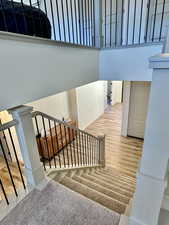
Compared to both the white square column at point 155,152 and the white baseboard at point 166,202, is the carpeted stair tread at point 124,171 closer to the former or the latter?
the white baseboard at point 166,202

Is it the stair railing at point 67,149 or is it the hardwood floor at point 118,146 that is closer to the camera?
the stair railing at point 67,149

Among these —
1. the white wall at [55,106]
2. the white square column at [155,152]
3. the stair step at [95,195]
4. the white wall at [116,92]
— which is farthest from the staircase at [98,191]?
the white wall at [116,92]

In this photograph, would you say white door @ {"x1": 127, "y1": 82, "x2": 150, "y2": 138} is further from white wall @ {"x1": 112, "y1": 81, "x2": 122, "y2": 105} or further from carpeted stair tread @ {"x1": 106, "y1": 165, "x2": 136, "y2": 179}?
white wall @ {"x1": 112, "y1": 81, "x2": 122, "y2": 105}

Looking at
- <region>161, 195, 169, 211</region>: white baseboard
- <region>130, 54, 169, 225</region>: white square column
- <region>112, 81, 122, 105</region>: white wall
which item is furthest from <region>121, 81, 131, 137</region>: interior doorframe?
<region>112, 81, 122, 105</region>: white wall

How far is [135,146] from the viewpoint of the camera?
4.45 metres

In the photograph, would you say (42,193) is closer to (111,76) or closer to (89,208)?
(89,208)

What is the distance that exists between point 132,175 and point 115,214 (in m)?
2.07

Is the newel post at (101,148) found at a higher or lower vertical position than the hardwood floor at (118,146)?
higher

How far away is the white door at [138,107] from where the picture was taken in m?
4.16

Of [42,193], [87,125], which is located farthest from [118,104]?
[42,193]

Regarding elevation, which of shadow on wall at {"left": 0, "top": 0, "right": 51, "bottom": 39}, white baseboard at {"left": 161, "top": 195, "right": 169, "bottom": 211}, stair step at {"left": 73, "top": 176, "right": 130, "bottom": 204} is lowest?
stair step at {"left": 73, "top": 176, "right": 130, "bottom": 204}

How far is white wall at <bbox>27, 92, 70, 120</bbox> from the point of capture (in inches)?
150

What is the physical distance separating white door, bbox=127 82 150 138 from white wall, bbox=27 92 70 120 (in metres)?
2.18

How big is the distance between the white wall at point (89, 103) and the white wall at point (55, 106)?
18.6 inches
